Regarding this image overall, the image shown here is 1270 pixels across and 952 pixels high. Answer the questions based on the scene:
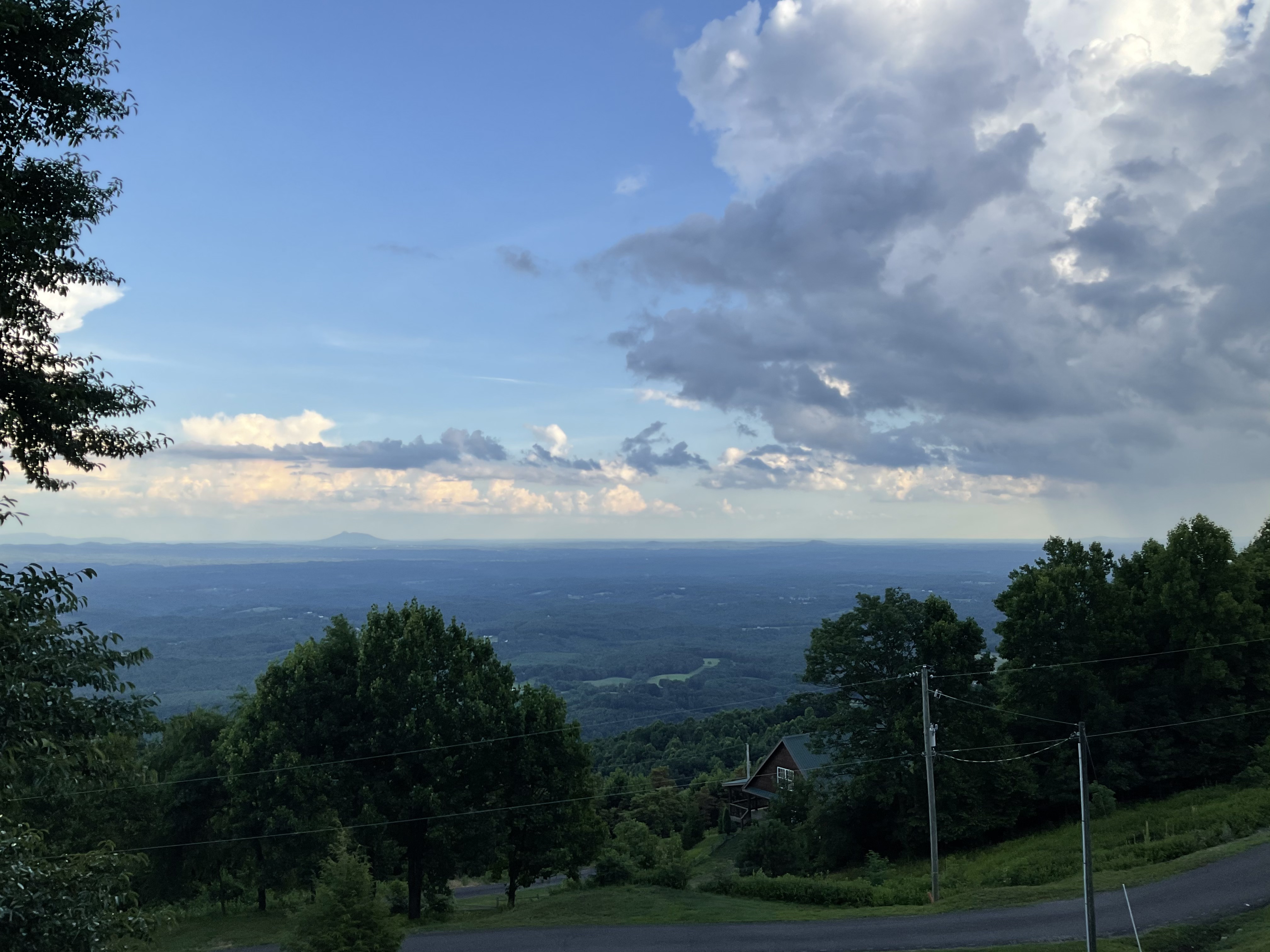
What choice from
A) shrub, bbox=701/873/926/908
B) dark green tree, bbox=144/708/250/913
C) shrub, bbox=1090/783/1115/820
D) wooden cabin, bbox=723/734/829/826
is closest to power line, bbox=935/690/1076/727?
shrub, bbox=1090/783/1115/820

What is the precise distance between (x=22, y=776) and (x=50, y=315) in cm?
714

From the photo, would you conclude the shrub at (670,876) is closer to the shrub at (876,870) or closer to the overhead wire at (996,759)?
the shrub at (876,870)

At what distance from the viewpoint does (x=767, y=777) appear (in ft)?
210

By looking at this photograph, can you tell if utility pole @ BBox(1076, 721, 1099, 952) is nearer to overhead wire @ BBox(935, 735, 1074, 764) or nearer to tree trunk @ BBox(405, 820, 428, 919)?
overhead wire @ BBox(935, 735, 1074, 764)

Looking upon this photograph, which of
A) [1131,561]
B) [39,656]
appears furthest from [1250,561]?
[39,656]

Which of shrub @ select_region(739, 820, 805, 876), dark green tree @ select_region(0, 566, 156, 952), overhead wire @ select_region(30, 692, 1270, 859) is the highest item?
dark green tree @ select_region(0, 566, 156, 952)

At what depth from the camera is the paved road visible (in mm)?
23594

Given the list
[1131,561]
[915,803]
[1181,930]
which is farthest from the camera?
[1131,561]

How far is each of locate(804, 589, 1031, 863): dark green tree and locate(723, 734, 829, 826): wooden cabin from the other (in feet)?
52.6

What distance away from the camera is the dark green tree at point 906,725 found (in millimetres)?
38656

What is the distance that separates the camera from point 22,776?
9.88m

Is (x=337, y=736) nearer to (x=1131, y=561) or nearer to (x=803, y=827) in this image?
(x=803, y=827)

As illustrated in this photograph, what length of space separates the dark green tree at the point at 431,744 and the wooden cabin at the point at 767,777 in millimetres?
28210

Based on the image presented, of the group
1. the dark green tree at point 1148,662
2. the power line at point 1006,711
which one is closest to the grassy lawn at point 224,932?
the power line at point 1006,711
